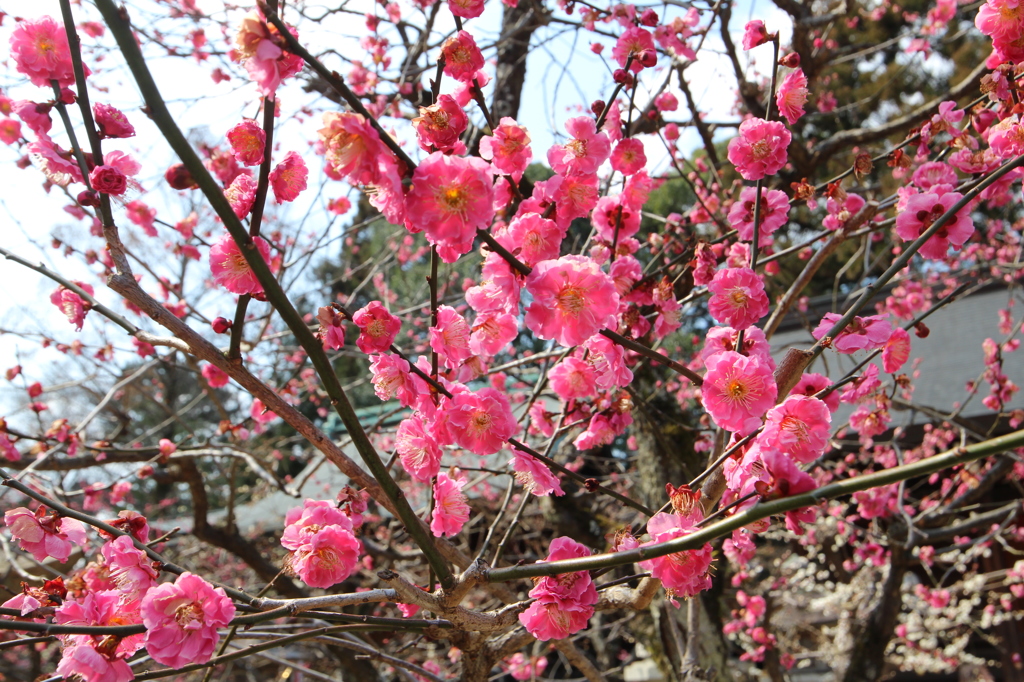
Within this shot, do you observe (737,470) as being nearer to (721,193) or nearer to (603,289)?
(603,289)

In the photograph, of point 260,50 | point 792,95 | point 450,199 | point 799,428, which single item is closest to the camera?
point 260,50

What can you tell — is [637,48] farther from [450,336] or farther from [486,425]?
[486,425]

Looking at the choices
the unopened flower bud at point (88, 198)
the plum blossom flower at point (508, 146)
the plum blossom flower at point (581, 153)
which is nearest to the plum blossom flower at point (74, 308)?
the unopened flower bud at point (88, 198)

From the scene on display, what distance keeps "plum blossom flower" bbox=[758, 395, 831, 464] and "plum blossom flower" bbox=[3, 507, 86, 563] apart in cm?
142

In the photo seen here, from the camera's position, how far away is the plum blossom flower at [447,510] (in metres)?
1.42

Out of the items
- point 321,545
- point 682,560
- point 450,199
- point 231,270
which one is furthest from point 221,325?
point 682,560

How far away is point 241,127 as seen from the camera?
3.96 feet

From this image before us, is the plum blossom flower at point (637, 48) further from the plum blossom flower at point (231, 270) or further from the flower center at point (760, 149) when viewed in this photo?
the plum blossom flower at point (231, 270)

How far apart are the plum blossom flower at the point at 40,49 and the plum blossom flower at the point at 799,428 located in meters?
1.53

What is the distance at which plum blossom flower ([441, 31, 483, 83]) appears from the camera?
1343mm

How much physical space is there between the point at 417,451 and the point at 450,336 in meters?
0.25

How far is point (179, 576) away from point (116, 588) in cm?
22

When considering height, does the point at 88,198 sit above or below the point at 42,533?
above

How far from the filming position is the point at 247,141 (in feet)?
4.04
